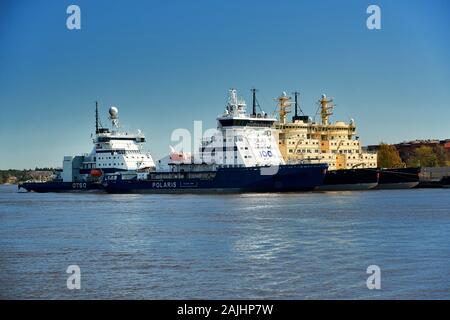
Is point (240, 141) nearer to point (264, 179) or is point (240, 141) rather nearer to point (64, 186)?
point (264, 179)

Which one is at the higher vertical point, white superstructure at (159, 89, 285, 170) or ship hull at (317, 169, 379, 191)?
white superstructure at (159, 89, 285, 170)

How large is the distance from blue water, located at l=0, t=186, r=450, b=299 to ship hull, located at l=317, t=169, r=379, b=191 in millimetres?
32088

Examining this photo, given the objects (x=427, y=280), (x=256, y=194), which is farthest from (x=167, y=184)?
(x=427, y=280)

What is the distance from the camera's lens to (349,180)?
64.9 meters

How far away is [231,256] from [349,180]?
4694 cm

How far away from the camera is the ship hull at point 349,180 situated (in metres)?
64.5

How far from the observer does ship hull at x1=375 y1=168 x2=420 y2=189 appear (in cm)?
6888

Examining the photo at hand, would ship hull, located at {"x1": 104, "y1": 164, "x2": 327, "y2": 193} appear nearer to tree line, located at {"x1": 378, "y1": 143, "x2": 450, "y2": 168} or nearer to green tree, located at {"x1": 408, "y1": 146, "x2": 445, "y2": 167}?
tree line, located at {"x1": 378, "y1": 143, "x2": 450, "y2": 168}

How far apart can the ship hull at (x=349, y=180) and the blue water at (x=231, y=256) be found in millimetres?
32088

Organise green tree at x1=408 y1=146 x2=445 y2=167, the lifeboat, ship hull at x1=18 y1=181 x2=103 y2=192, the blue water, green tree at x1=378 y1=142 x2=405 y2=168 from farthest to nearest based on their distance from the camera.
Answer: green tree at x1=408 y1=146 x2=445 y2=167
green tree at x1=378 y1=142 x2=405 y2=168
the lifeboat
ship hull at x1=18 y1=181 x2=103 y2=192
the blue water

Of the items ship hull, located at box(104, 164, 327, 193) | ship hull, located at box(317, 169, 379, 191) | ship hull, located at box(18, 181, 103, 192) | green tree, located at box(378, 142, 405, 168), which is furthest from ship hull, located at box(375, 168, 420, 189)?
ship hull, located at box(18, 181, 103, 192)

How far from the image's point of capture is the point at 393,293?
1436cm

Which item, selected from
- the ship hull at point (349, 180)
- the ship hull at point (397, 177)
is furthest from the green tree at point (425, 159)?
the ship hull at point (349, 180)
